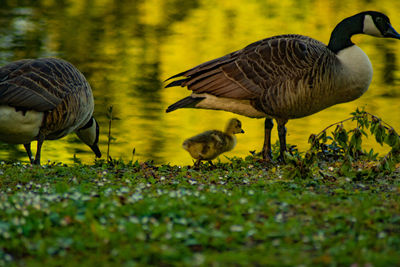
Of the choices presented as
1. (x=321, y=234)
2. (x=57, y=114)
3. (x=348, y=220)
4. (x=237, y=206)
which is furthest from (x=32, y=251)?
(x=57, y=114)

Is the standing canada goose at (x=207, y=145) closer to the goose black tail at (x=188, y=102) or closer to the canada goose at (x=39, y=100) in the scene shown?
the goose black tail at (x=188, y=102)

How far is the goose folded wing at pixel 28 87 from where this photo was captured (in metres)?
8.27

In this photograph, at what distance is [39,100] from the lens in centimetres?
852

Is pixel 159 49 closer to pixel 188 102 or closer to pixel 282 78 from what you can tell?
pixel 188 102

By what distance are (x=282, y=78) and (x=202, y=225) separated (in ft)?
14.0

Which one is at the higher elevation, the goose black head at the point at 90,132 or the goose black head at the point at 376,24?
the goose black head at the point at 376,24

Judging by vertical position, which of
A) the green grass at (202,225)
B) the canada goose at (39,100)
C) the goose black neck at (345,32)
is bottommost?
the green grass at (202,225)

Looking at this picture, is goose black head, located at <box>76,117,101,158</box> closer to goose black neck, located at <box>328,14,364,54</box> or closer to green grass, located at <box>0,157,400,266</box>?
green grass, located at <box>0,157,400,266</box>

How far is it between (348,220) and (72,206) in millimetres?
2477

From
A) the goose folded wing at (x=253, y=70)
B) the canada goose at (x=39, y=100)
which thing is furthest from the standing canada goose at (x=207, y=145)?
the canada goose at (x=39, y=100)

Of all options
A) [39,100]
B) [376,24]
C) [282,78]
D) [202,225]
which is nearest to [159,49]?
[376,24]

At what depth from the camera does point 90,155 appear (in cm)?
1265

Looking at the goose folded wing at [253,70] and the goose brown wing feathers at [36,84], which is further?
the goose folded wing at [253,70]

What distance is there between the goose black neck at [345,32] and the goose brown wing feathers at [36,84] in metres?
4.07
